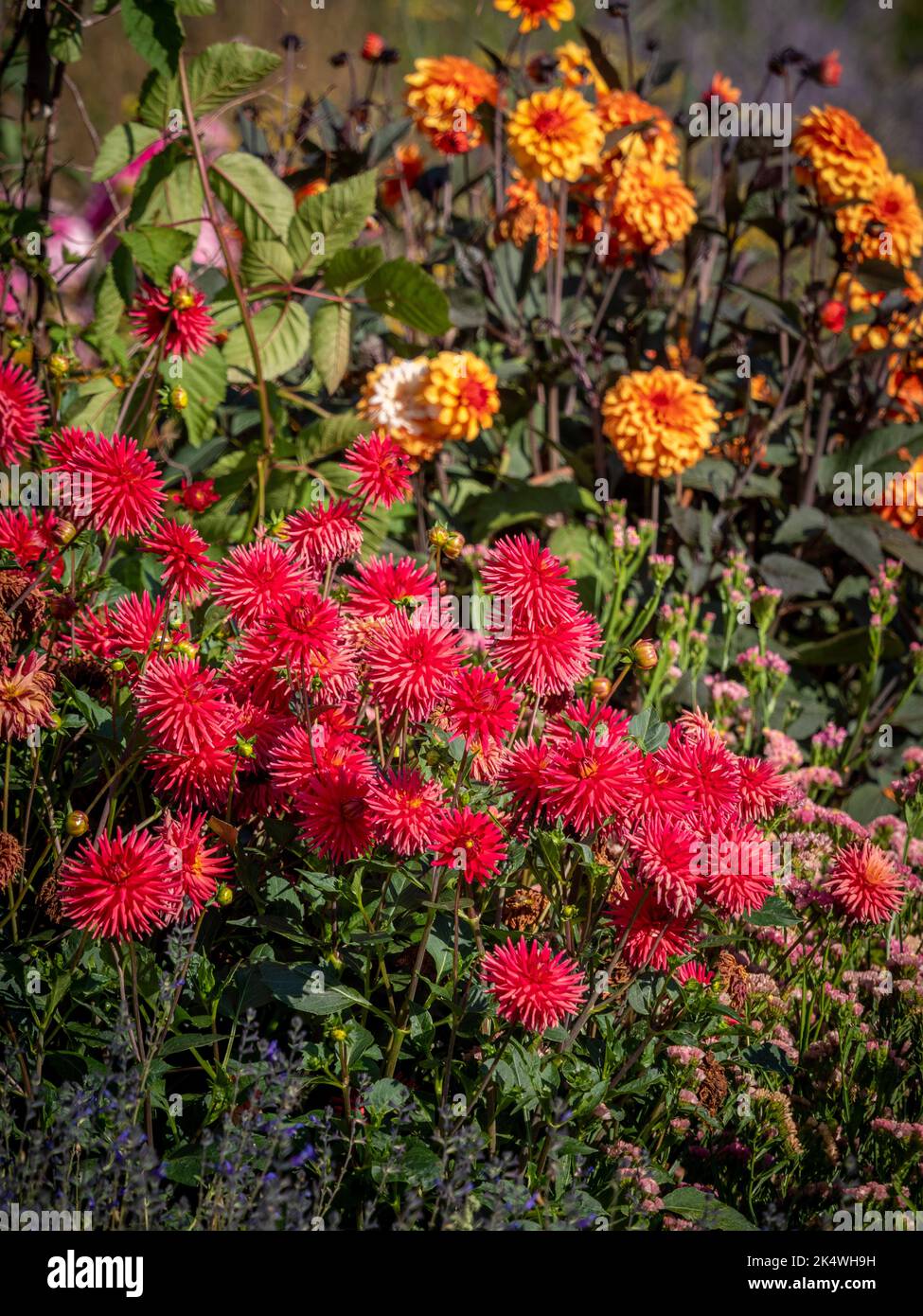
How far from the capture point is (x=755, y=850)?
145 cm

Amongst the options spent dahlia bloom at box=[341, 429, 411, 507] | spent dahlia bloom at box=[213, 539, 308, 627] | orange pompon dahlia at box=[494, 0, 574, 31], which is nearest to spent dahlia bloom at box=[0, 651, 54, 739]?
spent dahlia bloom at box=[213, 539, 308, 627]

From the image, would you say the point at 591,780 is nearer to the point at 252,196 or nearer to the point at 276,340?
the point at 276,340

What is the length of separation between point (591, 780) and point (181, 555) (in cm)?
57

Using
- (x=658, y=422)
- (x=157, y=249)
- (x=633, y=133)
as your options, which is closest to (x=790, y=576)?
(x=658, y=422)

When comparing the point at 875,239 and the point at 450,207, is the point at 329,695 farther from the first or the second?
the point at 450,207

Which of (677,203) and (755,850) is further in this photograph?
(677,203)

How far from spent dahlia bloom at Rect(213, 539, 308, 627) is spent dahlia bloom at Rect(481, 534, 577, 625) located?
0.23 metres

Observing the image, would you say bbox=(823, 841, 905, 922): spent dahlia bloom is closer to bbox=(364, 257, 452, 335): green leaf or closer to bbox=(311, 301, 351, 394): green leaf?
bbox=(364, 257, 452, 335): green leaf

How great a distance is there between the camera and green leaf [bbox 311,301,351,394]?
263 cm

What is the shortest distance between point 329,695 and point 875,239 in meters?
2.32

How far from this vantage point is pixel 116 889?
1.34 metres

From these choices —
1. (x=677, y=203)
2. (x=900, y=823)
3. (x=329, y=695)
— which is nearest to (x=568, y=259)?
(x=677, y=203)

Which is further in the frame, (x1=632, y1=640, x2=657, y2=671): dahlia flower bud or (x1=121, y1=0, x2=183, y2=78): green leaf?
(x1=121, y1=0, x2=183, y2=78): green leaf
